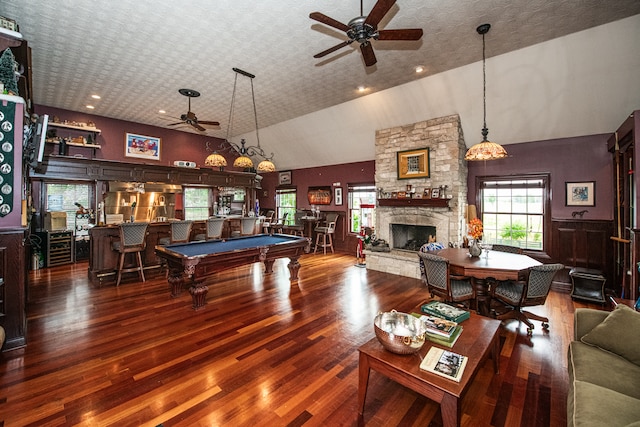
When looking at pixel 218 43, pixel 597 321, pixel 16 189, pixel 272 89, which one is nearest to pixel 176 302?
pixel 16 189

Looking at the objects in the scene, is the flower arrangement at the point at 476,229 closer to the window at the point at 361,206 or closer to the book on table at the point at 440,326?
the book on table at the point at 440,326

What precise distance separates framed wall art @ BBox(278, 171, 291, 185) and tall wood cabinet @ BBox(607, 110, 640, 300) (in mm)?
8231

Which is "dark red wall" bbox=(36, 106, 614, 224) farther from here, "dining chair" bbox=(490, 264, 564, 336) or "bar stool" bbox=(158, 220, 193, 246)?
"bar stool" bbox=(158, 220, 193, 246)

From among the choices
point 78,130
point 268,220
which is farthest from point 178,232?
point 268,220

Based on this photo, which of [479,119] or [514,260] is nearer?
[514,260]

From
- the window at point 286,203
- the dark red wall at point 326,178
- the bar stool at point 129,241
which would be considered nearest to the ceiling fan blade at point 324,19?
the bar stool at point 129,241

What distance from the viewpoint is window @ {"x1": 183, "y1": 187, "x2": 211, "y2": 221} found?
848cm

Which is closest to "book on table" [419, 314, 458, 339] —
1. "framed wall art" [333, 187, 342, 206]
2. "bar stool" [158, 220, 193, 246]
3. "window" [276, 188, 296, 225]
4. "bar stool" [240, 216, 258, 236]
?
"bar stool" [158, 220, 193, 246]

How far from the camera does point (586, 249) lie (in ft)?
15.5

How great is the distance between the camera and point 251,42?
3.73m

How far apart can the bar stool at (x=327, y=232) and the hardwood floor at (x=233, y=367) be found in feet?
12.6

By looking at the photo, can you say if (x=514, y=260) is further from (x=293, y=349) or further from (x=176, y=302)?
(x=176, y=302)

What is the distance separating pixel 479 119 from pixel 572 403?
16.4 ft

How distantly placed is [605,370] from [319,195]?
7840mm
